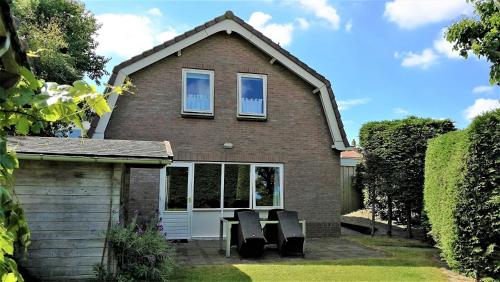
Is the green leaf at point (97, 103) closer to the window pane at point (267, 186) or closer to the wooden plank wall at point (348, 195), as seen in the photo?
the window pane at point (267, 186)

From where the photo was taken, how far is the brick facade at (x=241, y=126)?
12625 millimetres

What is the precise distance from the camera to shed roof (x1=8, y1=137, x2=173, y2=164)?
269 inches

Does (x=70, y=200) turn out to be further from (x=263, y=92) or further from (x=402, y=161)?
(x=402, y=161)

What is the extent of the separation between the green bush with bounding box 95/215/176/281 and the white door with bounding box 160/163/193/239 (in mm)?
4937

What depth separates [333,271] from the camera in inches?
336

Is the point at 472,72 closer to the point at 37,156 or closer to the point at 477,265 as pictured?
the point at 477,265

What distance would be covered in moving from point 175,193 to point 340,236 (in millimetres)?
5839

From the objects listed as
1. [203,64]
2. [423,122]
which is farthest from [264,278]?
[423,122]

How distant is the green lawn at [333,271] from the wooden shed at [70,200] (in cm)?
182

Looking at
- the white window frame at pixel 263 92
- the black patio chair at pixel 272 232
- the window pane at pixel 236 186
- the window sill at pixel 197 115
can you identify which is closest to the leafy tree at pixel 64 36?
the window sill at pixel 197 115

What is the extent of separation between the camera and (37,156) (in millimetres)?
6711

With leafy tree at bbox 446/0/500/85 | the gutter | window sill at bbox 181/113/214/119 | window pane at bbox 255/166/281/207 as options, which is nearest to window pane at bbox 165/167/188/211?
window sill at bbox 181/113/214/119

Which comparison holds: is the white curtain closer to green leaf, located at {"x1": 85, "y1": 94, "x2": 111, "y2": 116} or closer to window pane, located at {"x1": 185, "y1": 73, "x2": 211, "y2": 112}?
window pane, located at {"x1": 185, "y1": 73, "x2": 211, "y2": 112}

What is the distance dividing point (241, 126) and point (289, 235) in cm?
465
